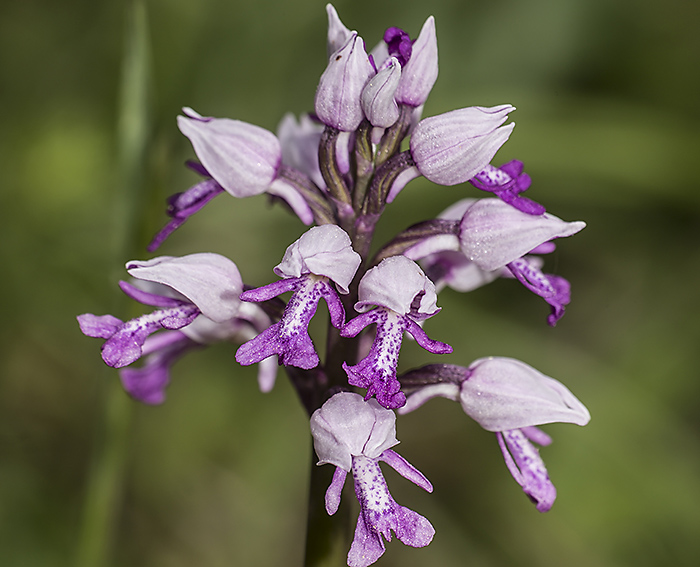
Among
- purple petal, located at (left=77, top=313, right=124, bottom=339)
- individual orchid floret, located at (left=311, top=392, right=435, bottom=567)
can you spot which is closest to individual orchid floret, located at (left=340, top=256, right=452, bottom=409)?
individual orchid floret, located at (left=311, top=392, right=435, bottom=567)

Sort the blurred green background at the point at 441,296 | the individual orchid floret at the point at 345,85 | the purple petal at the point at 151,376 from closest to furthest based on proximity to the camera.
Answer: the individual orchid floret at the point at 345,85
the purple petal at the point at 151,376
the blurred green background at the point at 441,296

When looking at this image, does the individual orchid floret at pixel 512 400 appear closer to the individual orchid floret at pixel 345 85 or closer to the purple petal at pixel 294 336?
the purple petal at pixel 294 336

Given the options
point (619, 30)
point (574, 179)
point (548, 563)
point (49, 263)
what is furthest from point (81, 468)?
point (619, 30)

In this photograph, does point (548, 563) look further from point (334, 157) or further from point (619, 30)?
point (619, 30)

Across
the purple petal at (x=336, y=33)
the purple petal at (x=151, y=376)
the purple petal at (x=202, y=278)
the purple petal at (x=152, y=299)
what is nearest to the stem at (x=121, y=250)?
the purple petal at (x=151, y=376)

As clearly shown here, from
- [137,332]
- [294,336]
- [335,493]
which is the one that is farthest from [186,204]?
[335,493]
